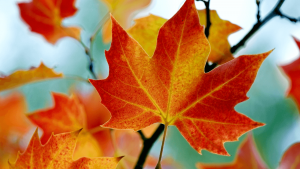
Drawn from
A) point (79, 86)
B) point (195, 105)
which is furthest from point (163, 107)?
point (79, 86)

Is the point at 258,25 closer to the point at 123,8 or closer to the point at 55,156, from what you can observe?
the point at 55,156

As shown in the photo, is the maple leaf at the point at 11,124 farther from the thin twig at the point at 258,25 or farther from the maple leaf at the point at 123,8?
the thin twig at the point at 258,25

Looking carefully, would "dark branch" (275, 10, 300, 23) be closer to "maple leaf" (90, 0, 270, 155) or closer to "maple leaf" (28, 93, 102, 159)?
"maple leaf" (90, 0, 270, 155)

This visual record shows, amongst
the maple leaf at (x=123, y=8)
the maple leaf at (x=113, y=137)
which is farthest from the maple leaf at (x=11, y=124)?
the maple leaf at (x=123, y=8)

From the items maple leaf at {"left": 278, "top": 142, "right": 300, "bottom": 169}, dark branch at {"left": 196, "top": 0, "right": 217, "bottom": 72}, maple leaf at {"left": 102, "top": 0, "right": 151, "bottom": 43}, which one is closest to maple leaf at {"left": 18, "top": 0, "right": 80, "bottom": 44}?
maple leaf at {"left": 102, "top": 0, "right": 151, "bottom": 43}

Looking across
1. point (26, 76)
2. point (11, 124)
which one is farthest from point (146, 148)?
point (11, 124)
